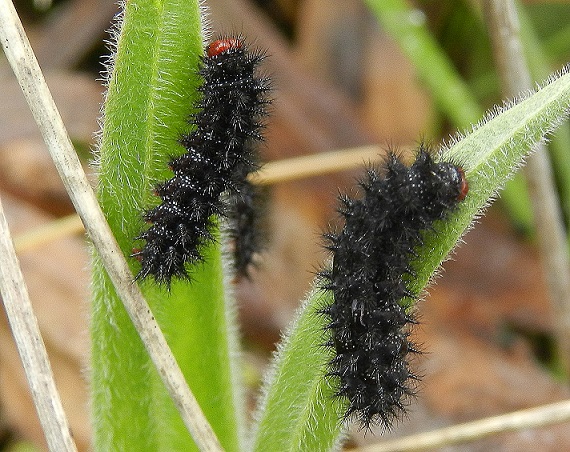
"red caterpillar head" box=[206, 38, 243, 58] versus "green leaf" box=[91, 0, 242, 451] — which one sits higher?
"red caterpillar head" box=[206, 38, 243, 58]

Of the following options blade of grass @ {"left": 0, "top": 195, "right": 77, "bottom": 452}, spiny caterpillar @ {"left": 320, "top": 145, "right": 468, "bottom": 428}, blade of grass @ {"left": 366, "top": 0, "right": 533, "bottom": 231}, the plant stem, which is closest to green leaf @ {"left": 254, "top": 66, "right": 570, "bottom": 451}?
spiny caterpillar @ {"left": 320, "top": 145, "right": 468, "bottom": 428}

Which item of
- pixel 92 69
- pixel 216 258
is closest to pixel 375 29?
pixel 92 69

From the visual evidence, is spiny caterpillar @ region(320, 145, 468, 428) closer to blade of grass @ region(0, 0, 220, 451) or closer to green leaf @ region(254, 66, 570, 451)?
green leaf @ region(254, 66, 570, 451)

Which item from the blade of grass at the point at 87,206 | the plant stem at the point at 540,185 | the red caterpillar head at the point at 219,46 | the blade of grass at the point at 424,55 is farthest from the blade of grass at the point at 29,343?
the blade of grass at the point at 424,55

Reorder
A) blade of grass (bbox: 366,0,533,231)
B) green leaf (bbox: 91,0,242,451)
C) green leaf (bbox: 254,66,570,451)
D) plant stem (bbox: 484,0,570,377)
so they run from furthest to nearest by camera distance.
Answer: blade of grass (bbox: 366,0,533,231)
plant stem (bbox: 484,0,570,377)
green leaf (bbox: 91,0,242,451)
green leaf (bbox: 254,66,570,451)

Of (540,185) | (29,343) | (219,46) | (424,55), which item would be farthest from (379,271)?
(424,55)

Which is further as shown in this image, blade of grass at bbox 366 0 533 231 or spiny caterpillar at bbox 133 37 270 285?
blade of grass at bbox 366 0 533 231

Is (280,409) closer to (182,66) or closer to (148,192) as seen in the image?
(148,192)
